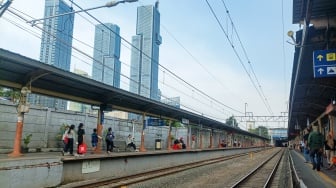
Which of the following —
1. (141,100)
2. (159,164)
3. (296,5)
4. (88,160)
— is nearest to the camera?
(296,5)

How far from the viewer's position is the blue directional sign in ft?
35.1

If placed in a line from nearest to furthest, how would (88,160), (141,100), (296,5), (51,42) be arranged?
(296,5), (88,160), (51,42), (141,100)

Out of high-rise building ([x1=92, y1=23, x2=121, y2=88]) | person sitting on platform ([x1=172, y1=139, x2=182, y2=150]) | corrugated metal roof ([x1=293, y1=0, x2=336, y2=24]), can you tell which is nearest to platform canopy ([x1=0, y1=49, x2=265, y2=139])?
A: high-rise building ([x1=92, y1=23, x2=121, y2=88])

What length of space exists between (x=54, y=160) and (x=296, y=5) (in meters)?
8.57

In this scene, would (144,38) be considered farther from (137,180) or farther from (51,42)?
(137,180)

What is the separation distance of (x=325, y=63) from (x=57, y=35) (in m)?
9.50

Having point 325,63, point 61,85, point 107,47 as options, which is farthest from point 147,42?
point 325,63

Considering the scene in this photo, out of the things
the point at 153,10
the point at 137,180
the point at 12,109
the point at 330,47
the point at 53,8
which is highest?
the point at 153,10

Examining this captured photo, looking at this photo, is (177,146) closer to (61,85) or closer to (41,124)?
(41,124)

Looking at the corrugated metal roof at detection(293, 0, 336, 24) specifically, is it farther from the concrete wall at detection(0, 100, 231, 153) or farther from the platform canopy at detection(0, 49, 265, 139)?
the concrete wall at detection(0, 100, 231, 153)

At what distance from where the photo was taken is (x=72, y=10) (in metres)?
11.1

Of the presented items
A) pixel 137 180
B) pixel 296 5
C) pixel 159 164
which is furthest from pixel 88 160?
pixel 296 5

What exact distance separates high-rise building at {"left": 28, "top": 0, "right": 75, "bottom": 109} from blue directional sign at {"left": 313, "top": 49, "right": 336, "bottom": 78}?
25.8 feet

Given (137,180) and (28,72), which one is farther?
(137,180)
